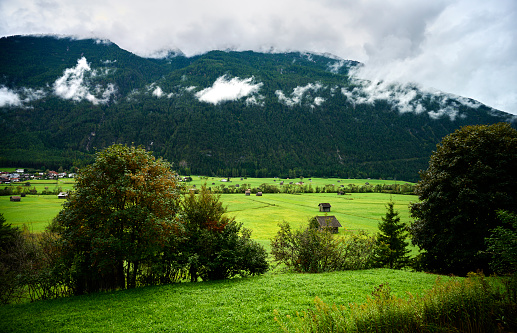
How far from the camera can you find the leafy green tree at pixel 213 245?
15938 mm

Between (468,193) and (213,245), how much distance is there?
2103 cm

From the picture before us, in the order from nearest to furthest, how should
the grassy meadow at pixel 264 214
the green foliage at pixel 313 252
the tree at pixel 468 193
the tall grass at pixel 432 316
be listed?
the tall grass at pixel 432 316 → the tree at pixel 468 193 → the green foliage at pixel 313 252 → the grassy meadow at pixel 264 214

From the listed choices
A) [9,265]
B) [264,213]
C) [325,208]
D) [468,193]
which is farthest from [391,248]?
[325,208]

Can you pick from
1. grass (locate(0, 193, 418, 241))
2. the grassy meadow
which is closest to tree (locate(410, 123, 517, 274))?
the grassy meadow

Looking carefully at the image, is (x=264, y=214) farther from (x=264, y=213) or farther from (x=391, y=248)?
(x=391, y=248)

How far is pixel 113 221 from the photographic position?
13.7 m

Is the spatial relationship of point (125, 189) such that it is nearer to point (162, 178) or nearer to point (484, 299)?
point (162, 178)

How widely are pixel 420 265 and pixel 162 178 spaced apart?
88.7 feet

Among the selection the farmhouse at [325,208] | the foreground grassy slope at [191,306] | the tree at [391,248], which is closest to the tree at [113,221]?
the foreground grassy slope at [191,306]

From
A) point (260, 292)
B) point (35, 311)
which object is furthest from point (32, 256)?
point (260, 292)

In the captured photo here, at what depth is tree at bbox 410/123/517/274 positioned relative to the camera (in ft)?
56.9

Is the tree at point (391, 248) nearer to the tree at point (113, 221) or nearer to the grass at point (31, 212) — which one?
the tree at point (113, 221)

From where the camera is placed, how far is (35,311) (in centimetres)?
1149

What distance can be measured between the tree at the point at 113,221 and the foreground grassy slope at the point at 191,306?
155 cm
